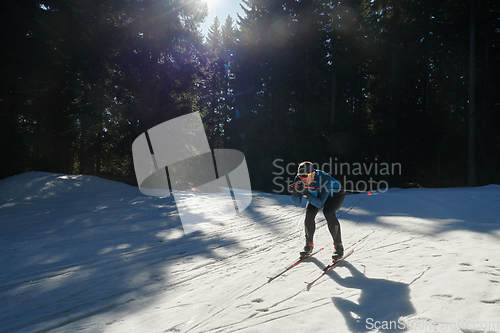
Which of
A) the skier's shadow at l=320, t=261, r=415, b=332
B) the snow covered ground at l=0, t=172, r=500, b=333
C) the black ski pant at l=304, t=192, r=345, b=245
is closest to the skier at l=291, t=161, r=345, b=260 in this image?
the black ski pant at l=304, t=192, r=345, b=245

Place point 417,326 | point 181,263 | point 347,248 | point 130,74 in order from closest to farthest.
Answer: point 417,326 < point 181,263 < point 347,248 < point 130,74

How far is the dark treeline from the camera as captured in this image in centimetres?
1814

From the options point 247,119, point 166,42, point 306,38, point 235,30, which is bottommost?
point 247,119

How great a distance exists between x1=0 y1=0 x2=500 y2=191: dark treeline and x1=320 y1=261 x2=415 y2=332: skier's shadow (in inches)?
723

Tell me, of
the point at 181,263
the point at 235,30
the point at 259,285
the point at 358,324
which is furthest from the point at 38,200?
the point at 235,30

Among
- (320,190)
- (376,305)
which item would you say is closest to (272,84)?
(320,190)

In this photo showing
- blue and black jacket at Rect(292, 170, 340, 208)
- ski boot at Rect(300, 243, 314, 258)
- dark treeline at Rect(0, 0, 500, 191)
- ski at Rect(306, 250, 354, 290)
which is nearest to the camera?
ski at Rect(306, 250, 354, 290)

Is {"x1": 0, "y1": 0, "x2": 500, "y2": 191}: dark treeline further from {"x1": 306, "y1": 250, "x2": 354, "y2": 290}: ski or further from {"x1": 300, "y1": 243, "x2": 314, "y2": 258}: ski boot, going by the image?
{"x1": 306, "y1": 250, "x2": 354, "y2": 290}: ski

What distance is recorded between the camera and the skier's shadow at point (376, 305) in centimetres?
280

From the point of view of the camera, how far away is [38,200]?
1146 centimetres


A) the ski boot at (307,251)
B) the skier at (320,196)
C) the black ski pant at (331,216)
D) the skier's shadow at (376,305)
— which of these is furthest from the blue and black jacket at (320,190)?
the skier's shadow at (376,305)

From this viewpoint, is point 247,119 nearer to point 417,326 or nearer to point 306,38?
point 306,38

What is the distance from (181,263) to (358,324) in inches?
129

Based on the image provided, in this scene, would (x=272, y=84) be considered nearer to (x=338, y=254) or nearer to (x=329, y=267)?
(x=338, y=254)
